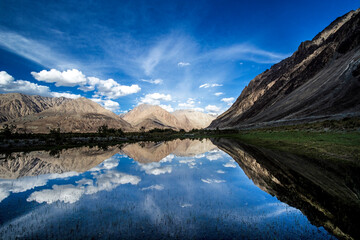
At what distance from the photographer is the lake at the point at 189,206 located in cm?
866

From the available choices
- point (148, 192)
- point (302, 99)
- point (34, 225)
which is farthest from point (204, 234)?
point (302, 99)

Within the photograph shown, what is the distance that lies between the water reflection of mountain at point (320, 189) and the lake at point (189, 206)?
0.13 ft

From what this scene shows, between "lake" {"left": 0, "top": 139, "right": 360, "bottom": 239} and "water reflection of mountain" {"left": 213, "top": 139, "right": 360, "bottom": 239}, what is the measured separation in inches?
1.5

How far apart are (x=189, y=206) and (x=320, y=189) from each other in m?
8.67

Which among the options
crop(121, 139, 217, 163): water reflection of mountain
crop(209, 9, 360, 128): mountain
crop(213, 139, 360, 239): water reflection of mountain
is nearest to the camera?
crop(213, 139, 360, 239): water reflection of mountain

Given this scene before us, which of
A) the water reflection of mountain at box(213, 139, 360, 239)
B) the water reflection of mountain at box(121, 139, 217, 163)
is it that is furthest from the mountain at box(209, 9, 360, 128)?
the water reflection of mountain at box(213, 139, 360, 239)

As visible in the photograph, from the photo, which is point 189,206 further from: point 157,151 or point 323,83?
point 323,83

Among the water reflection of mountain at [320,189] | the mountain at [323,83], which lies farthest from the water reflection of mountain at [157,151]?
the mountain at [323,83]

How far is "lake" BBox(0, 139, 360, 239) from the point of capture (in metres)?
8.66

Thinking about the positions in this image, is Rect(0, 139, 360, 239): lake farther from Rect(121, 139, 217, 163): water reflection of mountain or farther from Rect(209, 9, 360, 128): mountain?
Rect(209, 9, 360, 128): mountain

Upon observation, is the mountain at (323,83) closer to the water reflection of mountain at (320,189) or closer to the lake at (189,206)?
the water reflection of mountain at (320,189)

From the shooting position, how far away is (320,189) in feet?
40.3

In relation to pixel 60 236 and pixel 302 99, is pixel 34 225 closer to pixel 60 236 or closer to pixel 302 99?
pixel 60 236

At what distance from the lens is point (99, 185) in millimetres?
16891
